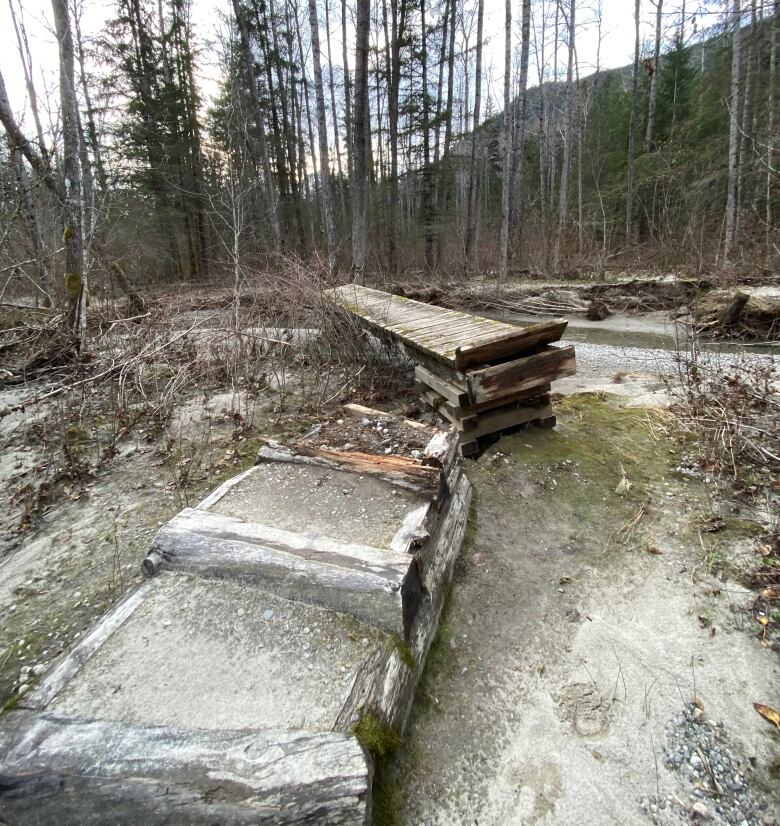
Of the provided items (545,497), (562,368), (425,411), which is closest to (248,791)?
(545,497)

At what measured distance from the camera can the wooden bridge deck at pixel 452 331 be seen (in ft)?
11.5

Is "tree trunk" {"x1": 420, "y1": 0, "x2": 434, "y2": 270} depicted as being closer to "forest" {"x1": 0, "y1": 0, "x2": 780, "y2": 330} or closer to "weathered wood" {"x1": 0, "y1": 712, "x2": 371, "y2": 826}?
"forest" {"x1": 0, "y1": 0, "x2": 780, "y2": 330}

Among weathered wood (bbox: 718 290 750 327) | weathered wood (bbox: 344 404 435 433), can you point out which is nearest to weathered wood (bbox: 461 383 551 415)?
weathered wood (bbox: 344 404 435 433)

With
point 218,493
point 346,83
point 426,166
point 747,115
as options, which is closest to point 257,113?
point 346,83

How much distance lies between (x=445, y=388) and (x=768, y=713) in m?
2.70

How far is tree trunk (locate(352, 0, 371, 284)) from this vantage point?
33.0ft

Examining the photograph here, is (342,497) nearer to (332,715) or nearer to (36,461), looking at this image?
(332,715)

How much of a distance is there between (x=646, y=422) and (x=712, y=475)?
0.96m

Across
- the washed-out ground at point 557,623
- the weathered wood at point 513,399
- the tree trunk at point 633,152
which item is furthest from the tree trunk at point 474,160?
the washed-out ground at point 557,623

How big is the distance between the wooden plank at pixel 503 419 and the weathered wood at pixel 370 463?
1075 millimetres

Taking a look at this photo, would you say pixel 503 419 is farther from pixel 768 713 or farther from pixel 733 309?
pixel 733 309

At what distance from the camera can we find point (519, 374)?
11.7 ft

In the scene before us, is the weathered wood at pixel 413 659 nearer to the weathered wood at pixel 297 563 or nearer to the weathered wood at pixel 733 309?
the weathered wood at pixel 297 563

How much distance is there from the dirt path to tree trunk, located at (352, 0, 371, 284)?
8345 mm
